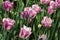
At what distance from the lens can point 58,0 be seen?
141cm

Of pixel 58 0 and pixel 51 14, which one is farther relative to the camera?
pixel 51 14

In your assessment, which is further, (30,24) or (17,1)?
(17,1)

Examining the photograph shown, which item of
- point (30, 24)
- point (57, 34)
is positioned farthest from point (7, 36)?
point (57, 34)

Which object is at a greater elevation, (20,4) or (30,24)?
(20,4)

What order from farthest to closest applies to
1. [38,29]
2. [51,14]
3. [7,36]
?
[51,14], [38,29], [7,36]

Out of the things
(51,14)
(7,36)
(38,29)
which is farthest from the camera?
(51,14)

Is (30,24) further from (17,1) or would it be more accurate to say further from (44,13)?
(17,1)

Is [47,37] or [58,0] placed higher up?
[58,0]

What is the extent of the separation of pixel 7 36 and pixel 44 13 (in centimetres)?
38

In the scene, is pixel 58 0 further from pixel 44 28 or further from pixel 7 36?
pixel 7 36

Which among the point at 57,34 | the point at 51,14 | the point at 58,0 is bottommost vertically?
the point at 57,34

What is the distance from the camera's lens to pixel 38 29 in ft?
4.76

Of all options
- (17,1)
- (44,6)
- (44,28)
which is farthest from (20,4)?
(44,28)

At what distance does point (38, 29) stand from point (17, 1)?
12.7 inches
